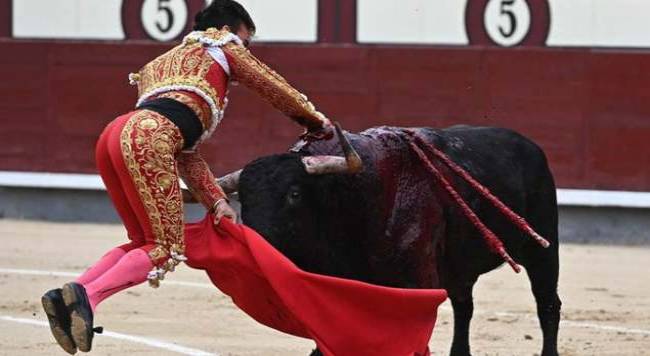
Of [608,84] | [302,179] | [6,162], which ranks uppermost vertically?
[302,179]

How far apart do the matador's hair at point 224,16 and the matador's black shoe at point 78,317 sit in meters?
0.82

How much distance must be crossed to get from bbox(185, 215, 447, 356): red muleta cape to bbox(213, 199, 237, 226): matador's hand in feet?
0.06

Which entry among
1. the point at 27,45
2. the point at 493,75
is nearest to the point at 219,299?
the point at 493,75

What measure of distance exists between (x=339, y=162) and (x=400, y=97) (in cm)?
500

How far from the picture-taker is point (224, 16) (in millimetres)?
4180

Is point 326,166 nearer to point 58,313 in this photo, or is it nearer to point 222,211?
point 222,211

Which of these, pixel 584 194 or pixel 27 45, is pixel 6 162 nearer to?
pixel 27 45

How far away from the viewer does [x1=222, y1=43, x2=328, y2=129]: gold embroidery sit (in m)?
4.10

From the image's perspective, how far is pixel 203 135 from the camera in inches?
162

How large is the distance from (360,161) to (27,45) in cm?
579

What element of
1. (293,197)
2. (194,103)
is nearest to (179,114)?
(194,103)

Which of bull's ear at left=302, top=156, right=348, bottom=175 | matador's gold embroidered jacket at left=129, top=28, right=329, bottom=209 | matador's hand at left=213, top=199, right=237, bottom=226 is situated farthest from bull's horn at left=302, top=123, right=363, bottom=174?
matador's hand at left=213, top=199, right=237, bottom=226

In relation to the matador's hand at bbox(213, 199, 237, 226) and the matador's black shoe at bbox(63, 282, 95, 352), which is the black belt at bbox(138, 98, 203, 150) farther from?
the matador's black shoe at bbox(63, 282, 95, 352)

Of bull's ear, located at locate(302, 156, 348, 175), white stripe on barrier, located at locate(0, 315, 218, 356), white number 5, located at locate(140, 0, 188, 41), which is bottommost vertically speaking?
white stripe on barrier, located at locate(0, 315, 218, 356)
